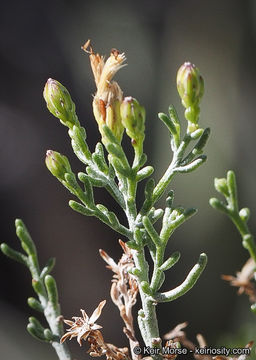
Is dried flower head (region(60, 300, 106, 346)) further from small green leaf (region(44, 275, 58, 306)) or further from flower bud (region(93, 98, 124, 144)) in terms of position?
flower bud (region(93, 98, 124, 144))

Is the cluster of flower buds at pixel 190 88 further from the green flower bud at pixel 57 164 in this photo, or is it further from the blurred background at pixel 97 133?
the blurred background at pixel 97 133

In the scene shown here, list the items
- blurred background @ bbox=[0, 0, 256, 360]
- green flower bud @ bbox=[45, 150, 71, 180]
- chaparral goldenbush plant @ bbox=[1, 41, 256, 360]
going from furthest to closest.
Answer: blurred background @ bbox=[0, 0, 256, 360], green flower bud @ bbox=[45, 150, 71, 180], chaparral goldenbush plant @ bbox=[1, 41, 256, 360]

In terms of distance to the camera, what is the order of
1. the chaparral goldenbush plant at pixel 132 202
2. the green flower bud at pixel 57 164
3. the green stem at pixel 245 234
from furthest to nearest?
the green flower bud at pixel 57 164, the chaparral goldenbush plant at pixel 132 202, the green stem at pixel 245 234

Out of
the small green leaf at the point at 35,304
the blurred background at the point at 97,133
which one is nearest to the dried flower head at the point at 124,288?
the small green leaf at the point at 35,304

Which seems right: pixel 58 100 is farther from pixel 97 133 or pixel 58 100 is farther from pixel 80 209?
pixel 97 133

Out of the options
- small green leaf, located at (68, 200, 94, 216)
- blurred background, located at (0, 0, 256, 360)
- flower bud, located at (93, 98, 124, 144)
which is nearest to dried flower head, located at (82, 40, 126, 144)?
flower bud, located at (93, 98, 124, 144)

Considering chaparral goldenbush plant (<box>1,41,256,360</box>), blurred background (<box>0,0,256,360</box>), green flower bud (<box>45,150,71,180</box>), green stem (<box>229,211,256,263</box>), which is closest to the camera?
green stem (<box>229,211,256,263</box>)

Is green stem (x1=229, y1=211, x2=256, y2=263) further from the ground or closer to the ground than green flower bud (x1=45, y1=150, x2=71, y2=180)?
closer to the ground
